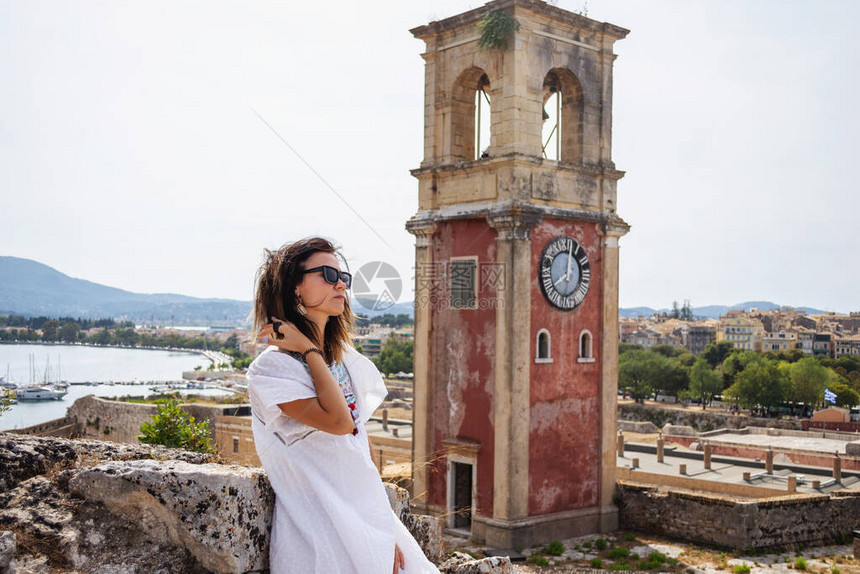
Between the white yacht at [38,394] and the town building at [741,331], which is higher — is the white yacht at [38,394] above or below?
below

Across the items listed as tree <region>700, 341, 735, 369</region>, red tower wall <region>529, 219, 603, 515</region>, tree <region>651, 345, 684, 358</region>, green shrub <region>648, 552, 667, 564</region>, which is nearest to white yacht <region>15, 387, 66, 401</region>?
tree <region>651, 345, 684, 358</region>

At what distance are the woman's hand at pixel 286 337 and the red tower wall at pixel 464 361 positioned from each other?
15414mm

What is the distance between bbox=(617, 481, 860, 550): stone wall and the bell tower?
743 mm

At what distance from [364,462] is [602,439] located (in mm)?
17437

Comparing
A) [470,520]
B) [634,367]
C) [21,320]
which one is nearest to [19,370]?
[21,320]

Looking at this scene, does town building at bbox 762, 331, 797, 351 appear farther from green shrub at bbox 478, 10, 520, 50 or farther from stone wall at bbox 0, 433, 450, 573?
stone wall at bbox 0, 433, 450, 573

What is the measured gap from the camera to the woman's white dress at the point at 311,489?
3.19m

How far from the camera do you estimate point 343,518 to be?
3205 mm

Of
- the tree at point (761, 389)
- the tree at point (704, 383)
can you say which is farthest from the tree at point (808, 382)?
the tree at point (704, 383)

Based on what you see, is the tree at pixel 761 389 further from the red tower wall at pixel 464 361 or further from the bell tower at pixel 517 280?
the red tower wall at pixel 464 361

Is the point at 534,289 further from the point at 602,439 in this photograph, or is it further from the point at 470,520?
the point at 470,520

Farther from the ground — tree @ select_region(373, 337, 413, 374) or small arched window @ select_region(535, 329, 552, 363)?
small arched window @ select_region(535, 329, 552, 363)

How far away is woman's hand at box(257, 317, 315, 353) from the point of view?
334cm

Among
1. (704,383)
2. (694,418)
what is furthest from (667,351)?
(694,418)
